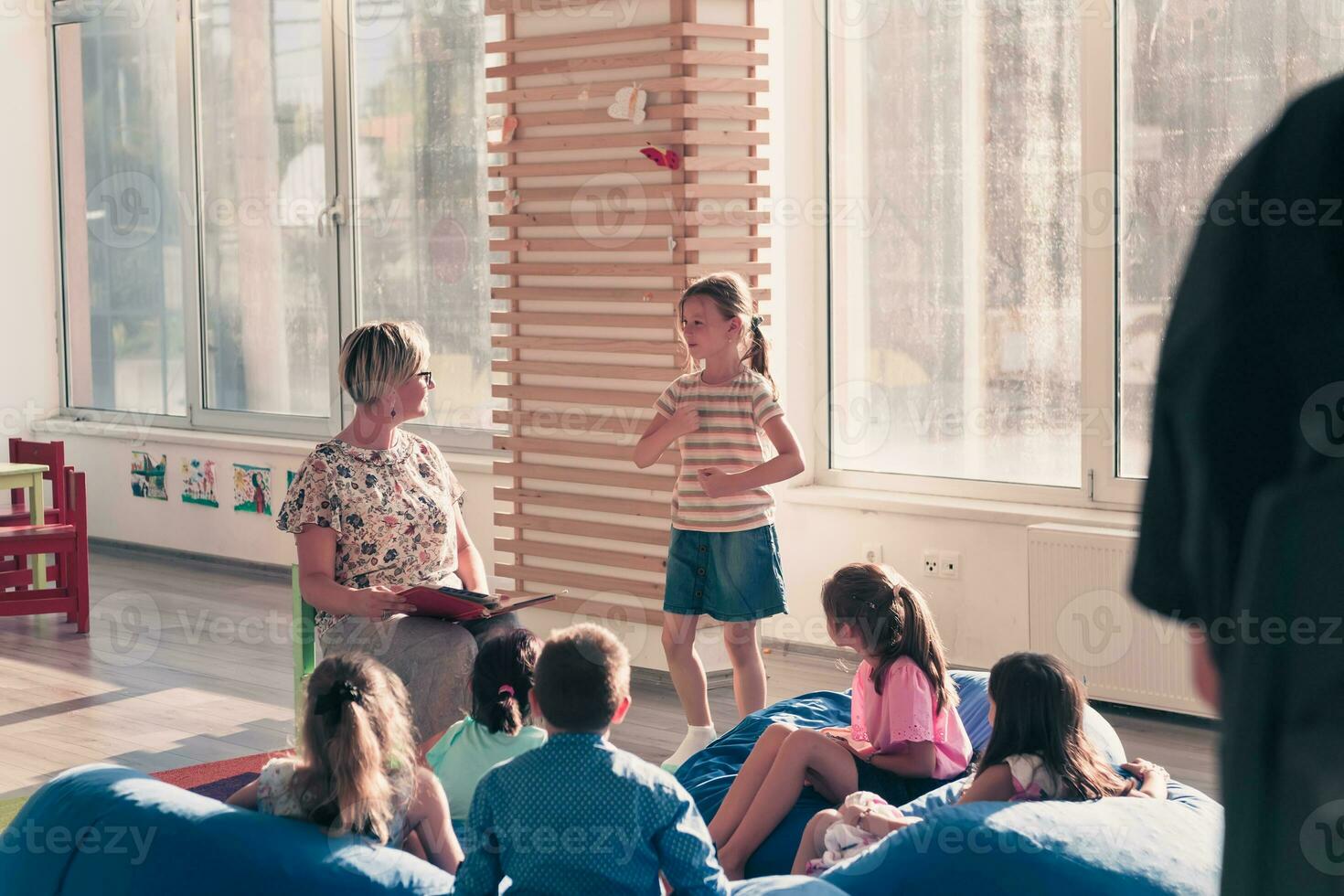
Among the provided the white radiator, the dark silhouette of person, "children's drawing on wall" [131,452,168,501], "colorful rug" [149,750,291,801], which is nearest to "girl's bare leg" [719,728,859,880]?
"colorful rug" [149,750,291,801]

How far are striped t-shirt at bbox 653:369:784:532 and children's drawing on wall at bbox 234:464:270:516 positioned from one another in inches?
155

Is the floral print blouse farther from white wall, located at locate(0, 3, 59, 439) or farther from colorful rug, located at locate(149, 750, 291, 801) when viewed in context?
white wall, located at locate(0, 3, 59, 439)

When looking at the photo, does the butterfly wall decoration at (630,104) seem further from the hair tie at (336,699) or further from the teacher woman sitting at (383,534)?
the hair tie at (336,699)

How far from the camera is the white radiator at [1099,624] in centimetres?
462

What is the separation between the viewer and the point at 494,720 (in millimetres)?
2910

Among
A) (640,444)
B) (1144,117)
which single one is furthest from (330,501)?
(1144,117)

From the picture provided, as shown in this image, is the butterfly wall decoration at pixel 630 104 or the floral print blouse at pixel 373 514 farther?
the butterfly wall decoration at pixel 630 104

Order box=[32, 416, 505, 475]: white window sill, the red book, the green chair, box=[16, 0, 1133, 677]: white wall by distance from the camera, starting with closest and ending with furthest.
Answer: the red book, the green chair, box=[16, 0, 1133, 677]: white wall, box=[32, 416, 505, 475]: white window sill

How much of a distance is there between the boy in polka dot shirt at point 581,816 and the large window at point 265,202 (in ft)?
15.5

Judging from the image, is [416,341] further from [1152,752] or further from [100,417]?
[100,417]

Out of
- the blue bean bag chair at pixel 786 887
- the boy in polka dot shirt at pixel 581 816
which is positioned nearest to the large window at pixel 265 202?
the blue bean bag chair at pixel 786 887

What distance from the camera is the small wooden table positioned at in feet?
21.0

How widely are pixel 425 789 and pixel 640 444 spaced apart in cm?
181

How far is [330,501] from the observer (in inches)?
138
